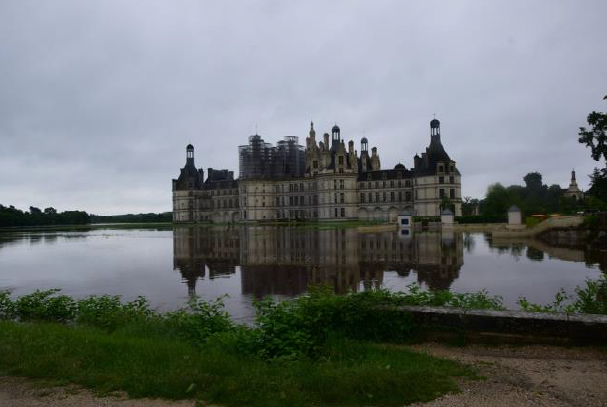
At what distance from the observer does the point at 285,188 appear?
342ft

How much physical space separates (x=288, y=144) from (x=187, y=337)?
326 feet

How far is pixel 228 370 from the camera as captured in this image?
656cm

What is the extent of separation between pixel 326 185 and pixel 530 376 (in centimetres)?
8848

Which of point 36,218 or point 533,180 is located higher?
point 533,180

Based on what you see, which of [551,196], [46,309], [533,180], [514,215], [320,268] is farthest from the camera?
[533,180]

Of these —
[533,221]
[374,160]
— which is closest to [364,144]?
[374,160]

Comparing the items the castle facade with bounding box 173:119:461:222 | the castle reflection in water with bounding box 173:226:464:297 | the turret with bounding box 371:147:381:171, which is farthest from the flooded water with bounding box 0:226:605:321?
the turret with bounding box 371:147:381:171

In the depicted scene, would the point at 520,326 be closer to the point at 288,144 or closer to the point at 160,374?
the point at 160,374

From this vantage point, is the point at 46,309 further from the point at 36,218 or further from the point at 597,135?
the point at 36,218

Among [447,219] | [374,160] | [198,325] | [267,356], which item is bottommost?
[267,356]

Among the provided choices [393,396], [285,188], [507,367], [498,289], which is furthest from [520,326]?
[285,188]

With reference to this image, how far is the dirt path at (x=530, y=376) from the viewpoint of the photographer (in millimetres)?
5605

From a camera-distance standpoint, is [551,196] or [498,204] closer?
[498,204]

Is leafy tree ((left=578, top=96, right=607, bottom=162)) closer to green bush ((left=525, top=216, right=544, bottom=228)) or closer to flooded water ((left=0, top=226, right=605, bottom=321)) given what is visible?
flooded water ((left=0, top=226, right=605, bottom=321))
